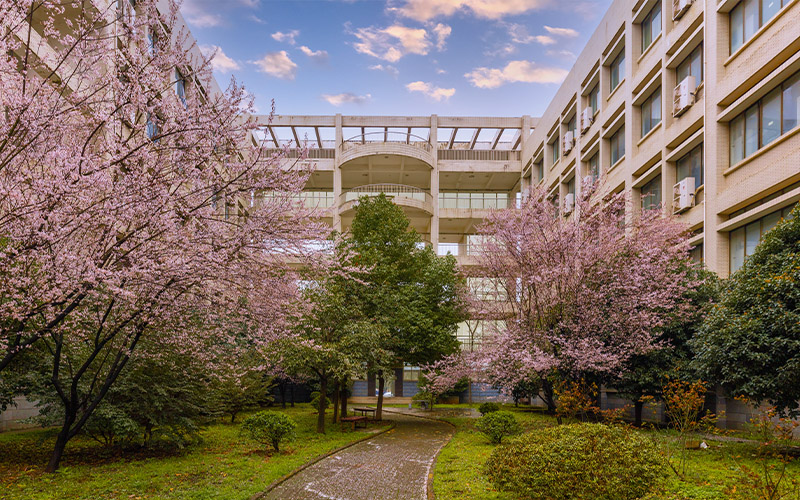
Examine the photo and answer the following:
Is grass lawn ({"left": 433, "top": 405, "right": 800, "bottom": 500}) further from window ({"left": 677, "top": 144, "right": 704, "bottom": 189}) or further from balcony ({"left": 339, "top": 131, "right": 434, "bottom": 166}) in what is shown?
balcony ({"left": 339, "top": 131, "right": 434, "bottom": 166})

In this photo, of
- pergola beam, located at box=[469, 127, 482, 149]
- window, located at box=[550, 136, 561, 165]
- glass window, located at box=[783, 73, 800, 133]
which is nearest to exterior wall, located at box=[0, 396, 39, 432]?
glass window, located at box=[783, 73, 800, 133]

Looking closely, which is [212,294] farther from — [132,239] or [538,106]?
[538,106]

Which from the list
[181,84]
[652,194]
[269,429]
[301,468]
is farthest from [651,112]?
[301,468]

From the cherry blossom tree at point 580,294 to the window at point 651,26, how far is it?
10.1 meters

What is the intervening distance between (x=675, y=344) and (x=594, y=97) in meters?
17.8

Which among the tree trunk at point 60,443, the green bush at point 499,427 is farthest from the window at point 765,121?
the tree trunk at point 60,443

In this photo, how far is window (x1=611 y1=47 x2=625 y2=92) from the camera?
27.9m

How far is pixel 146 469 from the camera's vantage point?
1272cm

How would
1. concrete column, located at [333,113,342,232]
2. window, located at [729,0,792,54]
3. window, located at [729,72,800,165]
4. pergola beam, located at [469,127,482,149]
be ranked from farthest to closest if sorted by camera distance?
pergola beam, located at [469,127,482,149], concrete column, located at [333,113,342,232], window, located at [729,0,792,54], window, located at [729,72,800,165]

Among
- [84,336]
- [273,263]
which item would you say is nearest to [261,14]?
[273,263]

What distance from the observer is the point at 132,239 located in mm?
8914

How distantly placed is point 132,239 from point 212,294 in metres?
1.86

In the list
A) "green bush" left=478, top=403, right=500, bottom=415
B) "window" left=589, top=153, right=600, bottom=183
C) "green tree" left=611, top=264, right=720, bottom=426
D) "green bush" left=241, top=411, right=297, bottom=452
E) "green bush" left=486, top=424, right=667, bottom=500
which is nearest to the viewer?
"green bush" left=486, top=424, right=667, bottom=500

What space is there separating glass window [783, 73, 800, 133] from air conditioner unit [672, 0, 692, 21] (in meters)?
6.55
